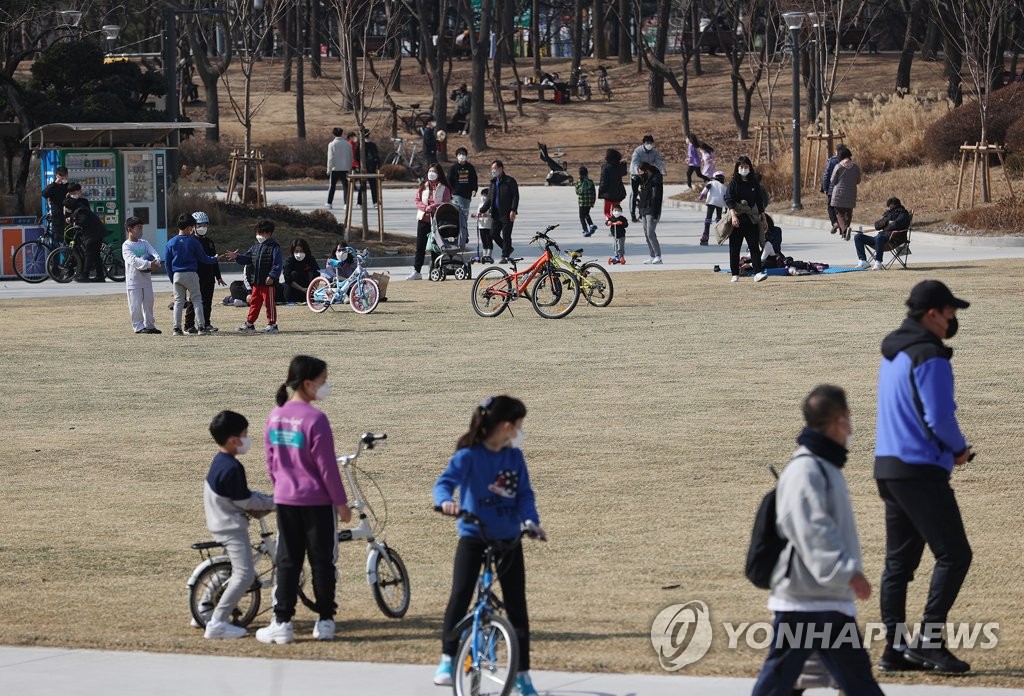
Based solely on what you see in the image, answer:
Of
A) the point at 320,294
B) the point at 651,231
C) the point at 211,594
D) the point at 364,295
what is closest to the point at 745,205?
the point at 651,231

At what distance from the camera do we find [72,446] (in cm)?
1355

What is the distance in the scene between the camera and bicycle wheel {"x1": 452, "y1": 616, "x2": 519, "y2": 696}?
641cm

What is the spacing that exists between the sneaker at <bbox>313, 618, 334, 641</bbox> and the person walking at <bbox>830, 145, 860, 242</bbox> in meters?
23.9

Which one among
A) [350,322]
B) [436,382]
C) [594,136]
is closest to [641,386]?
[436,382]

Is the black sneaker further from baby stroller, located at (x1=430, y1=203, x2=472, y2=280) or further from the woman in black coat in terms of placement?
the woman in black coat

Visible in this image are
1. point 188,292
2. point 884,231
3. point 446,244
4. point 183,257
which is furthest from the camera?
point 446,244

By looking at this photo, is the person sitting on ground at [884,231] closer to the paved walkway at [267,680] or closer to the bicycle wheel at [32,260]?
the bicycle wheel at [32,260]

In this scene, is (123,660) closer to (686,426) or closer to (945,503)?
(945,503)

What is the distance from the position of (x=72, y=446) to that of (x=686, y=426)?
5113 mm

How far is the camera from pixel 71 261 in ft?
91.3

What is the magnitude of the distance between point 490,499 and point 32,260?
2278cm

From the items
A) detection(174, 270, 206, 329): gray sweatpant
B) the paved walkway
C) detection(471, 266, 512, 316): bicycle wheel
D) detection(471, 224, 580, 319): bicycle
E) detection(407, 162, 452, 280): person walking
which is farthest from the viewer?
detection(407, 162, 452, 280): person walking

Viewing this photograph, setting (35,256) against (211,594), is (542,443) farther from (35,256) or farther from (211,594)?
(35,256)

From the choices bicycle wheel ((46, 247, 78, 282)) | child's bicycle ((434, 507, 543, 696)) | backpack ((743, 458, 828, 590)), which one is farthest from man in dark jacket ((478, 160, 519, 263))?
backpack ((743, 458, 828, 590))
